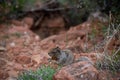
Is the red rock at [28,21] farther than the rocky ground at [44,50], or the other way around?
the red rock at [28,21]

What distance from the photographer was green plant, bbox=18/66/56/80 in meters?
4.45

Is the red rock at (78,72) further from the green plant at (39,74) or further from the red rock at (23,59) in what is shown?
the red rock at (23,59)

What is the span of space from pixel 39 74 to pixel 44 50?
61.5 inches

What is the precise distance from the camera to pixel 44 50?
6035 mm

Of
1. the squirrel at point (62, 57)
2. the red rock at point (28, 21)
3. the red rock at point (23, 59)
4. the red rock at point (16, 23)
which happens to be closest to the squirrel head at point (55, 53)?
the squirrel at point (62, 57)

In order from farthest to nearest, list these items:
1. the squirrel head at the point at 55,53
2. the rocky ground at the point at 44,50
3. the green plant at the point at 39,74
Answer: the squirrel head at the point at 55,53
the green plant at the point at 39,74
the rocky ground at the point at 44,50

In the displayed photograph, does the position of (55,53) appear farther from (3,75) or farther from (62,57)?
(3,75)

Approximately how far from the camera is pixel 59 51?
490 cm

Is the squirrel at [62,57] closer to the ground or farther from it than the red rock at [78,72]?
farther from it

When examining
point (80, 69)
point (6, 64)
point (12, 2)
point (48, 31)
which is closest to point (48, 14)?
point (48, 31)

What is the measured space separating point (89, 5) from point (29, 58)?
1607 millimetres

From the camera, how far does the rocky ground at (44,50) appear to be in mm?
4227

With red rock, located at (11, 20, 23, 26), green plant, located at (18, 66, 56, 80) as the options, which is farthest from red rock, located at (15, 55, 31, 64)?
red rock, located at (11, 20, 23, 26)

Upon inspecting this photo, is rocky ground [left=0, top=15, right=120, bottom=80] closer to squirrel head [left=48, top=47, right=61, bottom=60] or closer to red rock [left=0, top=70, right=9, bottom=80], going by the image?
red rock [left=0, top=70, right=9, bottom=80]
